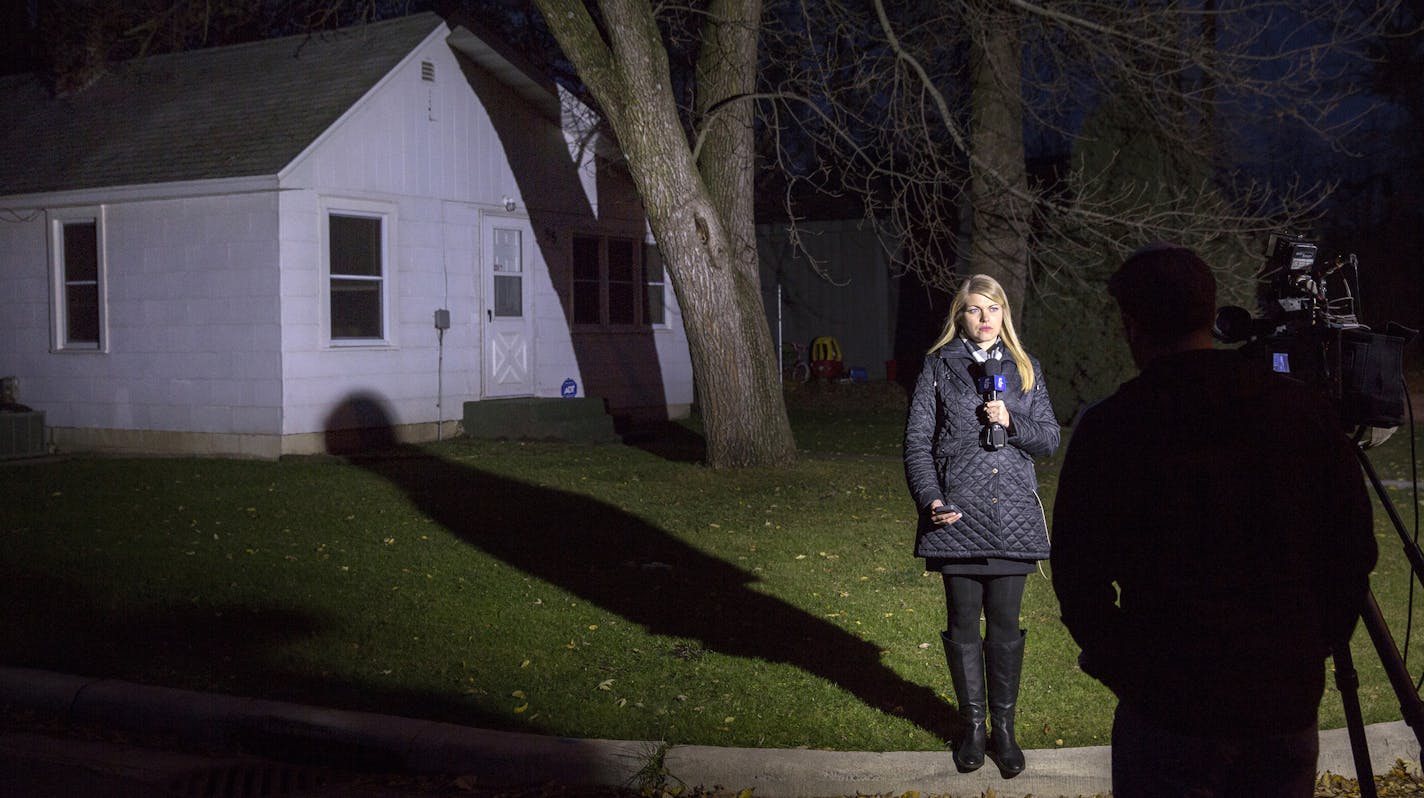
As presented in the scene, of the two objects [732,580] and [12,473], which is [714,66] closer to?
[732,580]

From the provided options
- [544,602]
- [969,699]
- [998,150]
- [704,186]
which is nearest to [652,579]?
[544,602]

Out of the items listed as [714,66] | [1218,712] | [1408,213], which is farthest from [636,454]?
[1408,213]

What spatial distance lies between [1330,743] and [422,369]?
528 inches

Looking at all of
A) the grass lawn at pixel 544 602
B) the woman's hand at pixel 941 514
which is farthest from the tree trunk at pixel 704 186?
the woman's hand at pixel 941 514

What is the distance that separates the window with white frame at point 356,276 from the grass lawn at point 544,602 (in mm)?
3279

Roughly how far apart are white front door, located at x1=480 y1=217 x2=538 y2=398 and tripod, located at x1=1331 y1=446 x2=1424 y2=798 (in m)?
15.2

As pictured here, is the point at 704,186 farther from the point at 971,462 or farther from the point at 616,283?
A: the point at 971,462

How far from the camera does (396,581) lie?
340 inches

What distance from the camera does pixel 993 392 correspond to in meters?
5.08

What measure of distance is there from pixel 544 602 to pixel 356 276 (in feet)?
30.8

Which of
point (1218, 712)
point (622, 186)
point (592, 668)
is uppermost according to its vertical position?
point (622, 186)

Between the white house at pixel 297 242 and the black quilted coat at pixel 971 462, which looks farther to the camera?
the white house at pixel 297 242

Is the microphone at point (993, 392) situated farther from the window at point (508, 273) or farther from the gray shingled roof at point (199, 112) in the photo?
the window at point (508, 273)

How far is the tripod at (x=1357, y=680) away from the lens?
3338mm
